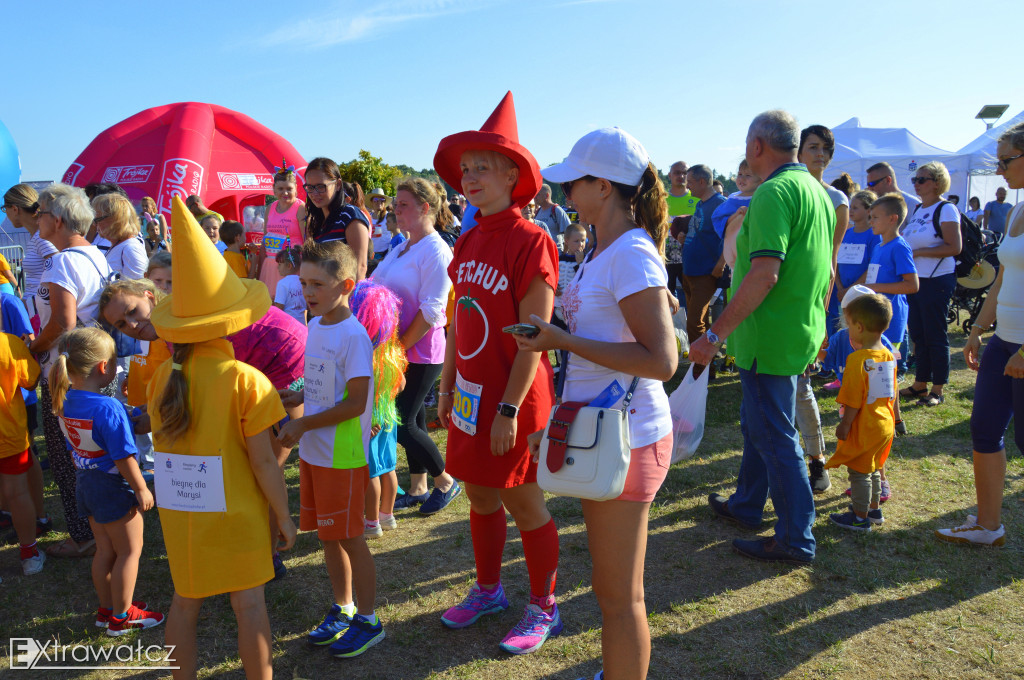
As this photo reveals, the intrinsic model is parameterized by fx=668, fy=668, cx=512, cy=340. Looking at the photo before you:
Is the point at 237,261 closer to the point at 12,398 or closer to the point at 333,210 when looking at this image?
the point at 333,210

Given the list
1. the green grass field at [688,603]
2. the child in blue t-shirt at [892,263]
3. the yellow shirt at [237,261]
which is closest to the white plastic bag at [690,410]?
the green grass field at [688,603]

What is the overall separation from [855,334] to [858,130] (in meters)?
19.7

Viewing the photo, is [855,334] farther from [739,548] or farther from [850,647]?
[850,647]

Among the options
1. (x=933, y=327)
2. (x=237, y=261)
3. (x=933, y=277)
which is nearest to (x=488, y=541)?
(x=237, y=261)

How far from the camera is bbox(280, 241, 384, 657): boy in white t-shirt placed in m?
2.84

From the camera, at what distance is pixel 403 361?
3.73 m

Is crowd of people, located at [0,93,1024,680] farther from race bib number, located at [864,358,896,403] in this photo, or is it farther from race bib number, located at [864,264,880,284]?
race bib number, located at [864,264,880,284]

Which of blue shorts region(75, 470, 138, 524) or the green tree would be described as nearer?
blue shorts region(75, 470, 138, 524)

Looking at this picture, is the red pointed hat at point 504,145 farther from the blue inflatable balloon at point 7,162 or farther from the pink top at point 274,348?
the blue inflatable balloon at point 7,162

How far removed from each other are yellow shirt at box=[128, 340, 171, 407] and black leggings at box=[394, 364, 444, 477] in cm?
134

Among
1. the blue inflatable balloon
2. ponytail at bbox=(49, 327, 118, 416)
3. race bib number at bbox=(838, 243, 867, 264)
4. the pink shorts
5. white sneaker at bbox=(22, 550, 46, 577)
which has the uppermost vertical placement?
the blue inflatable balloon

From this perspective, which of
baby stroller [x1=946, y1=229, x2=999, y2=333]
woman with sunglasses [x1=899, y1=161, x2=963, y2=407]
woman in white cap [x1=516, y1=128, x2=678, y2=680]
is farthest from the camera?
baby stroller [x1=946, y1=229, x2=999, y2=333]

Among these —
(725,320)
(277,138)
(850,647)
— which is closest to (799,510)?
(850,647)

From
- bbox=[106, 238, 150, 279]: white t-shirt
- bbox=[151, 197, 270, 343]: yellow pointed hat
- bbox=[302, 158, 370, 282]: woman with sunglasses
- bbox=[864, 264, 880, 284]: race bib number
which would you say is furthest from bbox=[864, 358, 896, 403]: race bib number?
bbox=[106, 238, 150, 279]: white t-shirt
